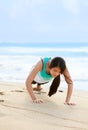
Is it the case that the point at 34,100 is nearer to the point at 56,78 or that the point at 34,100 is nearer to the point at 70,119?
the point at 56,78

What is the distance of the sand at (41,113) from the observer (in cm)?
334

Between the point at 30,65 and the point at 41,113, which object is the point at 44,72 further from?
the point at 30,65

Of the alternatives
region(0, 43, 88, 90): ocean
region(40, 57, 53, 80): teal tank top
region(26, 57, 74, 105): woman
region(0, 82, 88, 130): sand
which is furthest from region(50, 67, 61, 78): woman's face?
region(0, 43, 88, 90): ocean

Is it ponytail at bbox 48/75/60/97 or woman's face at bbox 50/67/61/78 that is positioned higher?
woman's face at bbox 50/67/61/78

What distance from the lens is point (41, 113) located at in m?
3.93

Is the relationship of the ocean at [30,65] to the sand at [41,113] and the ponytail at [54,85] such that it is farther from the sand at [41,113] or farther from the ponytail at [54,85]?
the sand at [41,113]

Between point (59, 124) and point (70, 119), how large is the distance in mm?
243

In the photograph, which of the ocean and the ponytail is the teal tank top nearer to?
the ponytail

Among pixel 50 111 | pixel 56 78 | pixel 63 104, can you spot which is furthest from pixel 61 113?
pixel 56 78

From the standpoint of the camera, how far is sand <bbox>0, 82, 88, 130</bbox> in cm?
334

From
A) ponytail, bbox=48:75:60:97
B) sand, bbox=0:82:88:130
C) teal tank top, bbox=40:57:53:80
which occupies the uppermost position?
teal tank top, bbox=40:57:53:80

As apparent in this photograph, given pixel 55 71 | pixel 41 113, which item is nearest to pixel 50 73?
pixel 55 71

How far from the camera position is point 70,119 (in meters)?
3.69

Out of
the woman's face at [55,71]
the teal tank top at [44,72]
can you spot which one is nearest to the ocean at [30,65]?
the teal tank top at [44,72]
